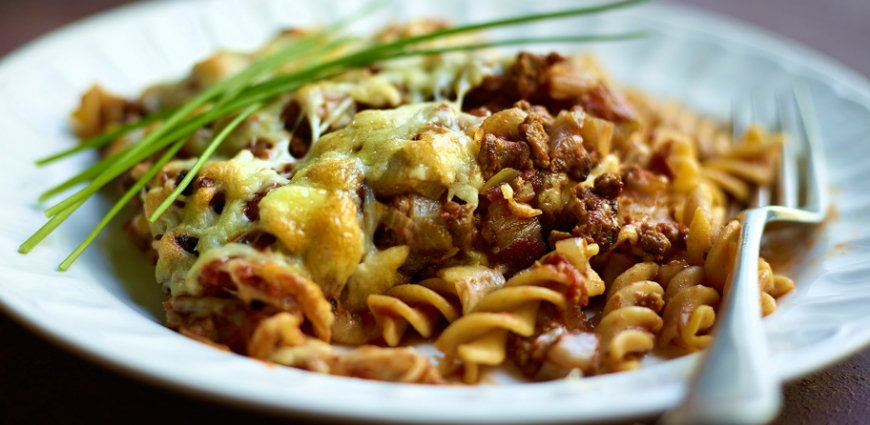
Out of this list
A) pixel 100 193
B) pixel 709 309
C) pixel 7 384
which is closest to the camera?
pixel 7 384

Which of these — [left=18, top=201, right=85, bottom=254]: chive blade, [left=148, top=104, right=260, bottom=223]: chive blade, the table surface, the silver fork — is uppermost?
[left=148, top=104, right=260, bottom=223]: chive blade

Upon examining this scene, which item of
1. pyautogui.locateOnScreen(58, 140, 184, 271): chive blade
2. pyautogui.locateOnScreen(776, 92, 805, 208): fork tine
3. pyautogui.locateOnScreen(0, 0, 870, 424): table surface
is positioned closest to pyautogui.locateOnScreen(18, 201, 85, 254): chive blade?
pyautogui.locateOnScreen(58, 140, 184, 271): chive blade

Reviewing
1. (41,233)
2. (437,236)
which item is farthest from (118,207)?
(437,236)

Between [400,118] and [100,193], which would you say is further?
[100,193]

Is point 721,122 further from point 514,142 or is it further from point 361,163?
point 361,163

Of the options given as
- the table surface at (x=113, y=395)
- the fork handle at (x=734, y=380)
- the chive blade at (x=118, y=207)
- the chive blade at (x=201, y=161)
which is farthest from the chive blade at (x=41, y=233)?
the fork handle at (x=734, y=380)

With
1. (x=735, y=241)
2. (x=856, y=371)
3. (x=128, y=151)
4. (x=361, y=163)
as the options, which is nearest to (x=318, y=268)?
(x=361, y=163)

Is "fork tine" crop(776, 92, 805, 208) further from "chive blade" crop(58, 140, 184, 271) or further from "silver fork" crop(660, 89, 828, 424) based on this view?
"chive blade" crop(58, 140, 184, 271)
